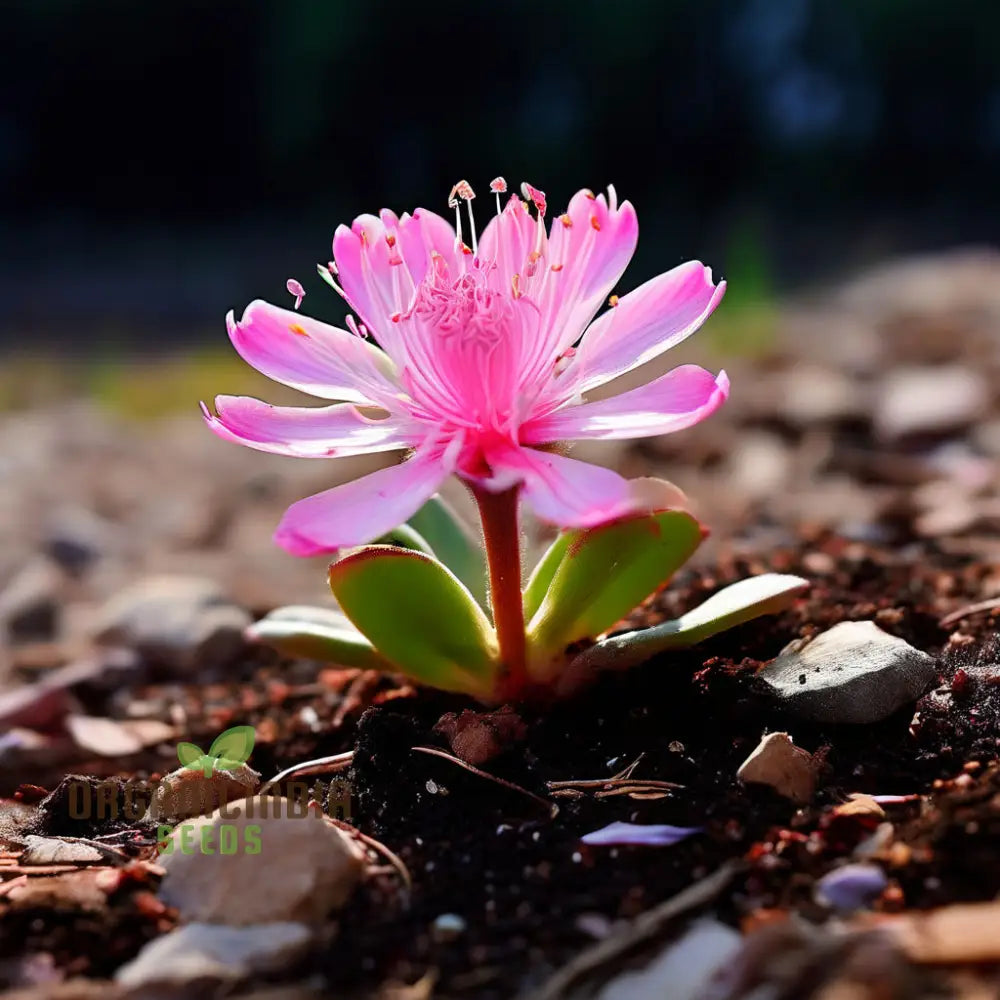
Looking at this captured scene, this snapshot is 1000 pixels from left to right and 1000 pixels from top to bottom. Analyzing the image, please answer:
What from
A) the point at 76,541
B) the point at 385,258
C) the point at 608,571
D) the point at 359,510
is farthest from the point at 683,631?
the point at 76,541

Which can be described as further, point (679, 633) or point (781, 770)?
point (679, 633)

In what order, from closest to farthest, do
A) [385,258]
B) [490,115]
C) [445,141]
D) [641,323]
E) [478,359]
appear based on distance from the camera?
[478,359] → [641,323] → [385,258] → [490,115] → [445,141]

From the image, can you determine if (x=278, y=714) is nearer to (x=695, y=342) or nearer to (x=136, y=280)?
(x=695, y=342)

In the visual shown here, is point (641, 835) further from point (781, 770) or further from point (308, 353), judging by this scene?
point (308, 353)

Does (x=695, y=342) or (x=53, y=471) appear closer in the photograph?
(x=53, y=471)

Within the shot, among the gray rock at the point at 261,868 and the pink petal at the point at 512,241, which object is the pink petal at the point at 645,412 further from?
the gray rock at the point at 261,868

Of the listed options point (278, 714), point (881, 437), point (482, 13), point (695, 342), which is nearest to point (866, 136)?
point (482, 13)

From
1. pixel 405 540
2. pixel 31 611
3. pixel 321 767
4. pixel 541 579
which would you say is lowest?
pixel 321 767
